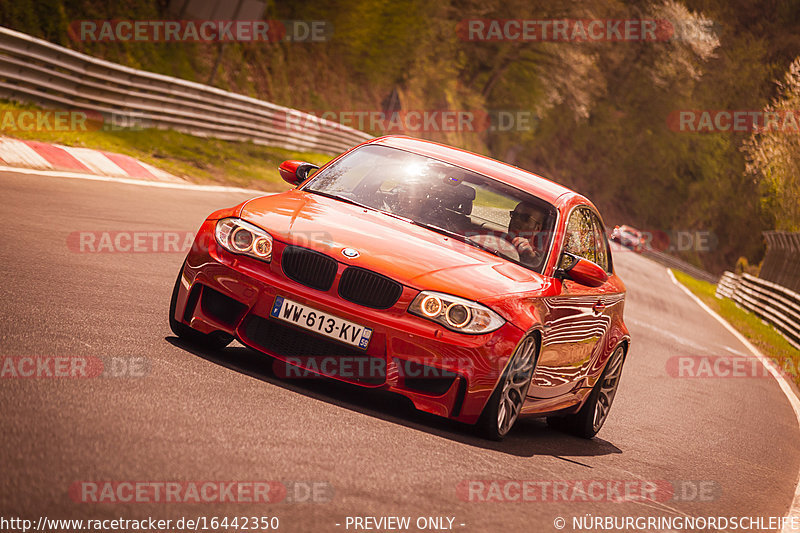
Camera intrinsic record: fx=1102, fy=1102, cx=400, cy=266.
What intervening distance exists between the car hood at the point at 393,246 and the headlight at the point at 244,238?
0.16 feet

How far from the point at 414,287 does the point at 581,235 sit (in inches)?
89.1

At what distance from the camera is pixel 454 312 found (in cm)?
604

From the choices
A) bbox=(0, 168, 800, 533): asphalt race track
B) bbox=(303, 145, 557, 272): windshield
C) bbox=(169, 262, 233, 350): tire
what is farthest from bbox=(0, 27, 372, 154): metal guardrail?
bbox=(169, 262, 233, 350): tire

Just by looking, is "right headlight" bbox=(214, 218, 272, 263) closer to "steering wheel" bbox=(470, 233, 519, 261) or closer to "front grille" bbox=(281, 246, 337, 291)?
"front grille" bbox=(281, 246, 337, 291)

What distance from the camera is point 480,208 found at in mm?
7312

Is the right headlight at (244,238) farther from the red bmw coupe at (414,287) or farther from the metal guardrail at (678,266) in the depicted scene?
the metal guardrail at (678,266)

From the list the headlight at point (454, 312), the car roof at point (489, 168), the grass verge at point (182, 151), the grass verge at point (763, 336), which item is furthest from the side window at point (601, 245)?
the grass verge at point (182, 151)

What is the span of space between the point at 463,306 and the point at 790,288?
75.3 ft

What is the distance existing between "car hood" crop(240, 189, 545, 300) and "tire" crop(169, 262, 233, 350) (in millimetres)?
715

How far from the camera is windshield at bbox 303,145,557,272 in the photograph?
7.14 metres

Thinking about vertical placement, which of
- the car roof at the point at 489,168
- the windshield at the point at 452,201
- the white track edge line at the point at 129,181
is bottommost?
the white track edge line at the point at 129,181

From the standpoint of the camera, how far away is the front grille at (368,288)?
6.05 metres

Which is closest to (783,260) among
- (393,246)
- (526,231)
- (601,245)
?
(601,245)

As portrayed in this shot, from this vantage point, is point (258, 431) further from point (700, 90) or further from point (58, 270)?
point (700, 90)
